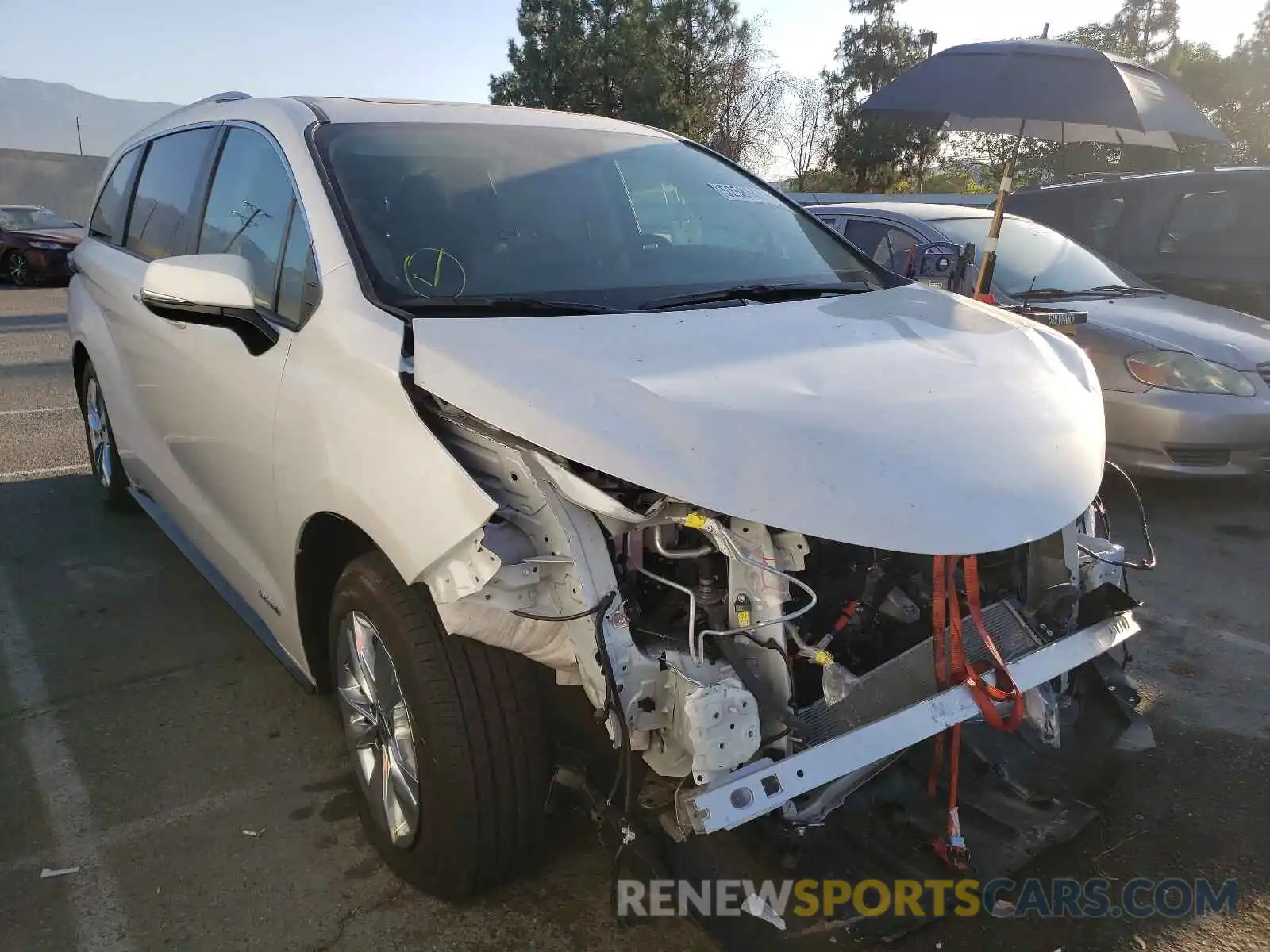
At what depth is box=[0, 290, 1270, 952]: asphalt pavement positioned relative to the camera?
229 centimetres

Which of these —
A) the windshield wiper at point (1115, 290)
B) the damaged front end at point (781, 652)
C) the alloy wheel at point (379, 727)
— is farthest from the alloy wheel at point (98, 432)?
the windshield wiper at point (1115, 290)

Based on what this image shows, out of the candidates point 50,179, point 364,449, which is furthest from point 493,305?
point 50,179

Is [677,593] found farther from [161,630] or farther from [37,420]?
[37,420]

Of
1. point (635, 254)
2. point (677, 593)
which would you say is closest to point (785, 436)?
point (677, 593)

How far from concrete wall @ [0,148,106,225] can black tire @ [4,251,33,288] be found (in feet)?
33.5

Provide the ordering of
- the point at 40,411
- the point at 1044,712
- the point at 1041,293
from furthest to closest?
1. the point at 40,411
2. the point at 1041,293
3. the point at 1044,712

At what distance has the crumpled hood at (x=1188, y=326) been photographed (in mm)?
5109

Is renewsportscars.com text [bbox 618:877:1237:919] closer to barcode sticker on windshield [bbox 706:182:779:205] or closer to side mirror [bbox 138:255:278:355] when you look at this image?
side mirror [bbox 138:255:278:355]

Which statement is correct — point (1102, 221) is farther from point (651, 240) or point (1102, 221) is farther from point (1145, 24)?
point (1145, 24)

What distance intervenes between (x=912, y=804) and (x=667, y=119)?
108 feet

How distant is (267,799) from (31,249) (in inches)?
698

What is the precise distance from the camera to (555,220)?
115 inches

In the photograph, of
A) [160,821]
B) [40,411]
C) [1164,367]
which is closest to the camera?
[160,821]

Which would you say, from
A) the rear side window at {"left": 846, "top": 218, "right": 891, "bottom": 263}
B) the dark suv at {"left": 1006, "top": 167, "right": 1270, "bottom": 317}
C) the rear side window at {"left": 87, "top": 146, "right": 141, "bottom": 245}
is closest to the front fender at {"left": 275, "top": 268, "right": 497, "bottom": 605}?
the rear side window at {"left": 87, "top": 146, "right": 141, "bottom": 245}
